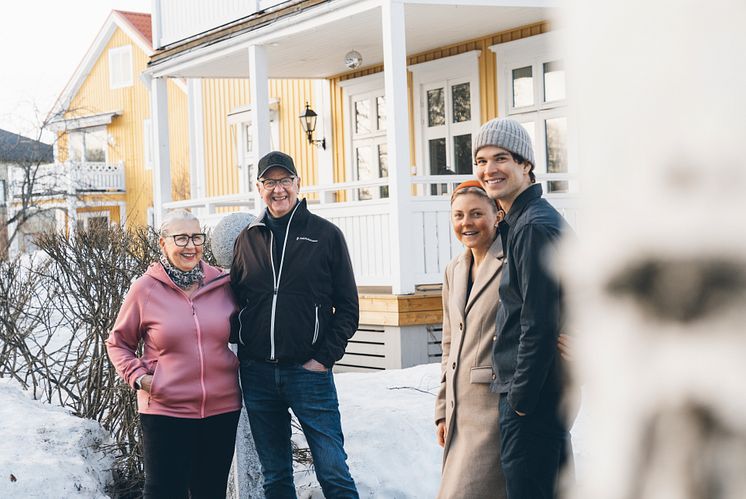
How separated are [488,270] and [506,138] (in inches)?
19.6

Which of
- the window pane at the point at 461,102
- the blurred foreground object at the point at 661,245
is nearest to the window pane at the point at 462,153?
the window pane at the point at 461,102

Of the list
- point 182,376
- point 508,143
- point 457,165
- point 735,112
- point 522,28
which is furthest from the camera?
point 457,165

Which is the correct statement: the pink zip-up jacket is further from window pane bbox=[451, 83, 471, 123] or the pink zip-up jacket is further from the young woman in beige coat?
window pane bbox=[451, 83, 471, 123]

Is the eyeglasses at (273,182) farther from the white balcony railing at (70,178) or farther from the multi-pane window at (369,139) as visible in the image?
the white balcony railing at (70,178)

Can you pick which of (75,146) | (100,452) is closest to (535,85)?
(100,452)

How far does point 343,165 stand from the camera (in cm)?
1612

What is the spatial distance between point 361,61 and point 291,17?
2609 millimetres

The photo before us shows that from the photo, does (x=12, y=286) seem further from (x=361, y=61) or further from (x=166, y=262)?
(x=361, y=61)

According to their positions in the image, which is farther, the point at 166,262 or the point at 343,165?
the point at 343,165

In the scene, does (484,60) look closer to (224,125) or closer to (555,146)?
(555,146)

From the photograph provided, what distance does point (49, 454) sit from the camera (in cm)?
574

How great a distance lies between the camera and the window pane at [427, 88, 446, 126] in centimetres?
1423

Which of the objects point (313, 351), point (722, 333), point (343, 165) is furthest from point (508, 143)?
point (343, 165)

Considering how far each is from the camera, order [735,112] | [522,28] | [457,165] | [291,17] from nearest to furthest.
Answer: [735,112], [291,17], [522,28], [457,165]
